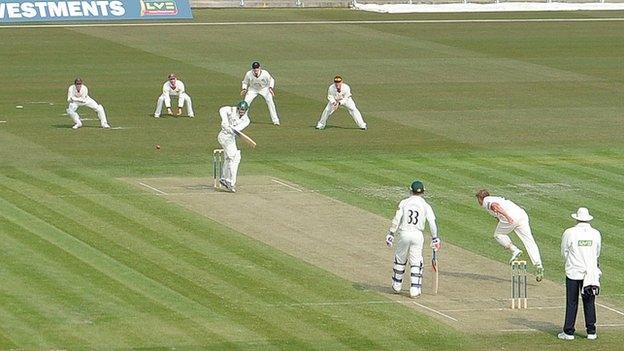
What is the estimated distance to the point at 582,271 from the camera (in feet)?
90.9

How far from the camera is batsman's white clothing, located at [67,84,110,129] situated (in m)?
50.2

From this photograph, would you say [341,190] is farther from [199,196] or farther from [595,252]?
[595,252]

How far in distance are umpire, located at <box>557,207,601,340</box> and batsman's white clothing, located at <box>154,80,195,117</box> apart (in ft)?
89.6

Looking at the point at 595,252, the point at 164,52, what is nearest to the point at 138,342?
the point at 595,252

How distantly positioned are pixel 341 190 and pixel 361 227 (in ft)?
15.1

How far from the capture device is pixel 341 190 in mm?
41281

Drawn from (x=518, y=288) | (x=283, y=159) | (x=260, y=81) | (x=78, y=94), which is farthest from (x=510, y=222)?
(x=260, y=81)

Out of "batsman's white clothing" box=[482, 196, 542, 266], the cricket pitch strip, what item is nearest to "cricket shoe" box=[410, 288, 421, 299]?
the cricket pitch strip

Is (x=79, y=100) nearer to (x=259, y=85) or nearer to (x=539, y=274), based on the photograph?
(x=259, y=85)

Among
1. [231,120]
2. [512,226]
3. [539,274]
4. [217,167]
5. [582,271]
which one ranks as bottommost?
[539,274]

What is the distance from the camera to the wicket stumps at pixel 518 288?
29.7m

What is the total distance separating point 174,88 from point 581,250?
27.7 metres

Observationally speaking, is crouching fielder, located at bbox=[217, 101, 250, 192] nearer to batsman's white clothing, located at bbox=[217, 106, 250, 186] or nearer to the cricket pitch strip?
batsman's white clothing, located at bbox=[217, 106, 250, 186]

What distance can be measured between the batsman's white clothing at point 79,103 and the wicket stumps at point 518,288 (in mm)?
22363
